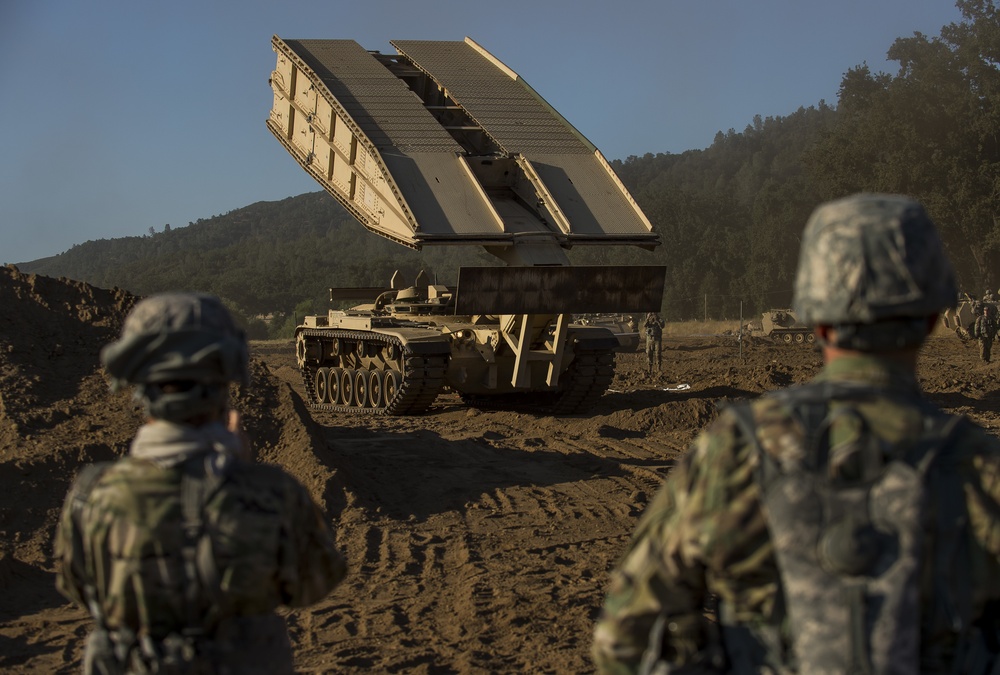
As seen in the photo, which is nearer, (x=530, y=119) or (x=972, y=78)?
(x=530, y=119)

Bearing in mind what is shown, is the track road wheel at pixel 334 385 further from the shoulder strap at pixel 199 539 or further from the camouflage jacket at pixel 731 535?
the camouflage jacket at pixel 731 535

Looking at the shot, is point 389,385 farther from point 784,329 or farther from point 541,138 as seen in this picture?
point 784,329

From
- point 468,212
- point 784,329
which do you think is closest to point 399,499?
point 468,212

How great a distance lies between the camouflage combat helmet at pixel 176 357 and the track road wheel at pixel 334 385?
16722mm

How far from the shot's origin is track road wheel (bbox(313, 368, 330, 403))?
1997cm

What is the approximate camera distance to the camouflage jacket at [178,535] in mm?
2783

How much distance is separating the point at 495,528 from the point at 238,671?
6.86 m

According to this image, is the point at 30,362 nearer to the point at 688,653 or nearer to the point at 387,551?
the point at 387,551

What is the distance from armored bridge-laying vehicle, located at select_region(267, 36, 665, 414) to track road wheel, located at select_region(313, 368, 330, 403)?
71cm

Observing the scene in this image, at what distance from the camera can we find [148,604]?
2.79 meters

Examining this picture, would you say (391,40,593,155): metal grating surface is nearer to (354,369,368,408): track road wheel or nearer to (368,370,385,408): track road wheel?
(368,370,385,408): track road wheel

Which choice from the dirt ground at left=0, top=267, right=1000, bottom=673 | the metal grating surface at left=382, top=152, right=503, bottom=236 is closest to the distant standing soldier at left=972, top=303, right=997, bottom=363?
the dirt ground at left=0, top=267, right=1000, bottom=673

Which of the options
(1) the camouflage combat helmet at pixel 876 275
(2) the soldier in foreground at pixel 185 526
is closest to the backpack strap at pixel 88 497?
(2) the soldier in foreground at pixel 185 526

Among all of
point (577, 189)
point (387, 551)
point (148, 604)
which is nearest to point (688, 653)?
point (148, 604)
